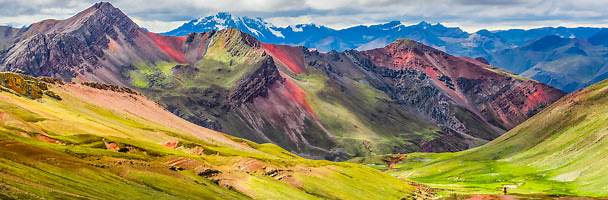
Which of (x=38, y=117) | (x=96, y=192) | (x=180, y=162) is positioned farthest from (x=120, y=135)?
(x=96, y=192)

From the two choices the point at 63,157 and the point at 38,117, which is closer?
the point at 63,157

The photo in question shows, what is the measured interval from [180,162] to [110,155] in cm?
1406

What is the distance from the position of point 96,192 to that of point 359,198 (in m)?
71.9

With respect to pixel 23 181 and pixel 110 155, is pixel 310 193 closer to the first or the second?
pixel 110 155

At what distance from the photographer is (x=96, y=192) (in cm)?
7631

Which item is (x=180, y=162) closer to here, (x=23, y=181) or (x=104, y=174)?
(x=104, y=174)

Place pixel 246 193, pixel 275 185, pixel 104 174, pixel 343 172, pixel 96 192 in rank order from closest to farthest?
pixel 96 192
pixel 104 174
pixel 246 193
pixel 275 185
pixel 343 172

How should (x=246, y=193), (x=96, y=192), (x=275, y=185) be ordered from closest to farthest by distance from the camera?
1. (x=96, y=192)
2. (x=246, y=193)
3. (x=275, y=185)

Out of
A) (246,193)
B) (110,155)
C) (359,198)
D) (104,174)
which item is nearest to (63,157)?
(104,174)

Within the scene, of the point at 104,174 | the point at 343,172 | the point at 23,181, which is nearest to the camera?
the point at 23,181

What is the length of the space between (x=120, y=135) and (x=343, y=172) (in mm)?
57434

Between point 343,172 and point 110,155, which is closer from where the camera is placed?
point 110,155

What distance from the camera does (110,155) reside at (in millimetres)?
118375

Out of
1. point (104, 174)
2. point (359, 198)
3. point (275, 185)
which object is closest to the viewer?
point (104, 174)
